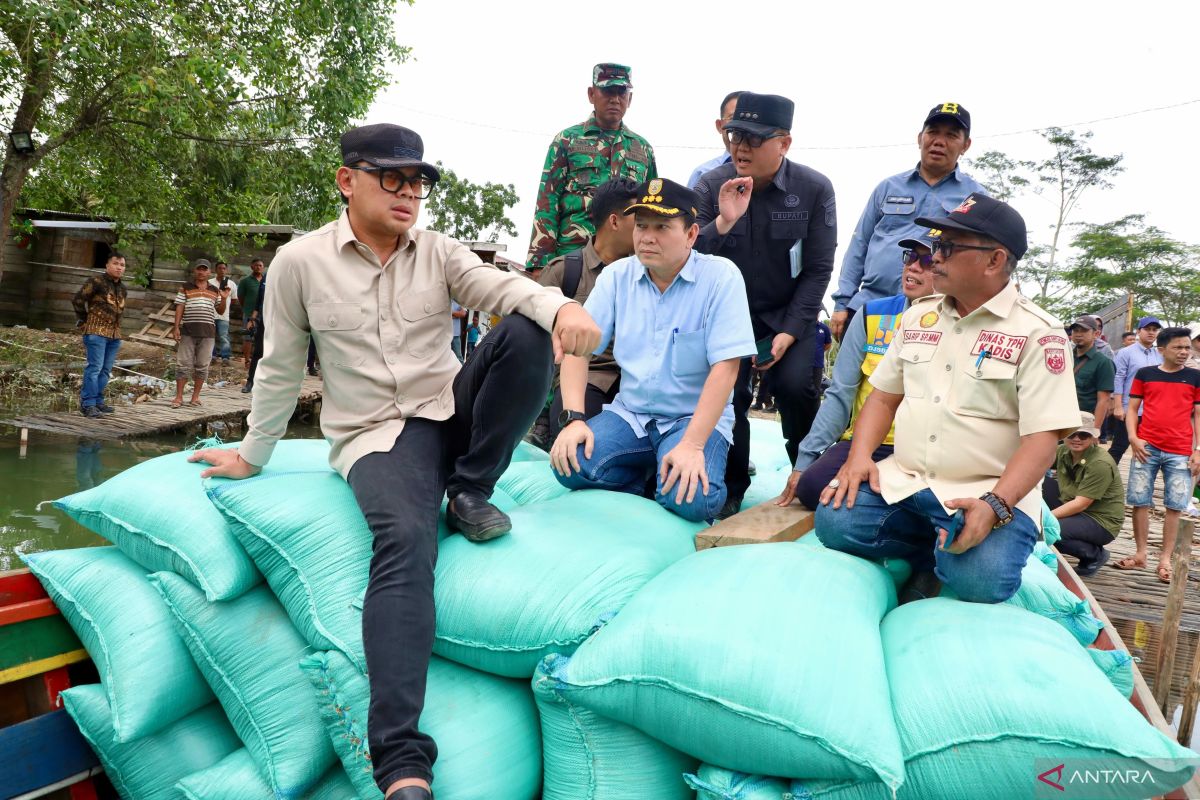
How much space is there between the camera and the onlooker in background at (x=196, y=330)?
9.30 metres

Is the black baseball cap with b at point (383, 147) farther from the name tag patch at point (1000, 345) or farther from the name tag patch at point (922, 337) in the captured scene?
the name tag patch at point (1000, 345)

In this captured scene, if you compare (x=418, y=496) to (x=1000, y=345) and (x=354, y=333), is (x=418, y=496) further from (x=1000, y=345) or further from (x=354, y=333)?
(x=1000, y=345)

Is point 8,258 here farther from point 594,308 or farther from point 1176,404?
point 1176,404

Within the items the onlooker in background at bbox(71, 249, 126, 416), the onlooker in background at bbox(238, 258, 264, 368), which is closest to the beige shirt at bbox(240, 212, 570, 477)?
the onlooker in background at bbox(71, 249, 126, 416)

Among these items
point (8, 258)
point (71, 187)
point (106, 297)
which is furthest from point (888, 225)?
point (8, 258)

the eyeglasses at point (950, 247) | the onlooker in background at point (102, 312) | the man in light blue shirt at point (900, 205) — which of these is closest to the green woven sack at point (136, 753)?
the eyeglasses at point (950, 247)

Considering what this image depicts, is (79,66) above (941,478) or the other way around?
above

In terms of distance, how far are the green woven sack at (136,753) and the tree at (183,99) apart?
6.38 meters

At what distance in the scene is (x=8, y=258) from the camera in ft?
53.0

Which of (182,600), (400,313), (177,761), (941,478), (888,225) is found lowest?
(177,761)

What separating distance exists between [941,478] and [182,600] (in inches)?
75.2

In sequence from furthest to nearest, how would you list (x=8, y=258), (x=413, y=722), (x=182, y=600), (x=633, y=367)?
(x=8, y=258) < (x=633, y=367) < (x=182, y=600) < (x=413, y=722)

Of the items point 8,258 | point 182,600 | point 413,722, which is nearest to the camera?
point 413,722

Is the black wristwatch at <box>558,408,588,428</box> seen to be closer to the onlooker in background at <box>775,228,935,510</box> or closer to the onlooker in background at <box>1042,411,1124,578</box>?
the onlooker in background at <box>775,228,935,510</box>
